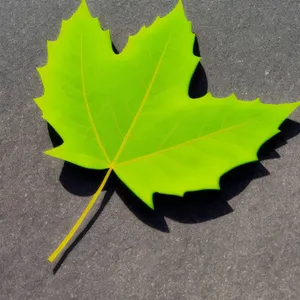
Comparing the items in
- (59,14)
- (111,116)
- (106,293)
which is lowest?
(106,293)

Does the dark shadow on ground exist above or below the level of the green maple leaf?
below

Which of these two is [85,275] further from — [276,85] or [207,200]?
[276,85]

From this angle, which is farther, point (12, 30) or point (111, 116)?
point (12, 30)

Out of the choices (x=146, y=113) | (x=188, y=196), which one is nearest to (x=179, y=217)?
(x=188, y=196)

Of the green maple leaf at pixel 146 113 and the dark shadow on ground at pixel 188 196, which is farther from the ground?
the green maple leaf at pixel 146 113

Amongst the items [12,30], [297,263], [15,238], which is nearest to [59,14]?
[12,30]
